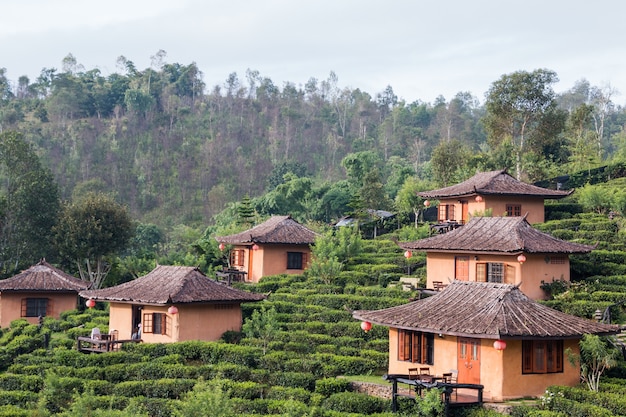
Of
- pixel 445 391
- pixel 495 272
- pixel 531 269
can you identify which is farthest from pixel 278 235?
pixel 445 391

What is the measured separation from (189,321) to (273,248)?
1151cm

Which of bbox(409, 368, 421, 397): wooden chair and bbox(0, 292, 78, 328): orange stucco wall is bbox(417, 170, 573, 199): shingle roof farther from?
bbox(0, 292, 78, 328): orange stucco wall

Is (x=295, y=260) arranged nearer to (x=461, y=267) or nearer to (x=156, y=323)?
(x=461, y=267)

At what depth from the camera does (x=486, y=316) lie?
22.7 metres

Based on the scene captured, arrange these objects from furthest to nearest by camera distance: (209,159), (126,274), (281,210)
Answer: (209,159) < (281,210) < (126,274)

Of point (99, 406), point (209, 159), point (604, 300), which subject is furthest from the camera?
point (209, 159)

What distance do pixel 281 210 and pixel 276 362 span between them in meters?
36.4

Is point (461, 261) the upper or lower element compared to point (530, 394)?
upper

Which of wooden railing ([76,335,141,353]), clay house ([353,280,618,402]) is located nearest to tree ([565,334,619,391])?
clay house ([353,280,618,402])

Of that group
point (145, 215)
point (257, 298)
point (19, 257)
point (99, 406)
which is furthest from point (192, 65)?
point (99, 406)

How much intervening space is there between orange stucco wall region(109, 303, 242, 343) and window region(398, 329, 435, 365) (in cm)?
880

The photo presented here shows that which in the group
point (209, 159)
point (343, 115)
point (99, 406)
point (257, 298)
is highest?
point (343, 115)

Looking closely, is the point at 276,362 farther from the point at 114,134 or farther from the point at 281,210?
the point at 114,134

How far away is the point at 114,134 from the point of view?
84.4 meters
